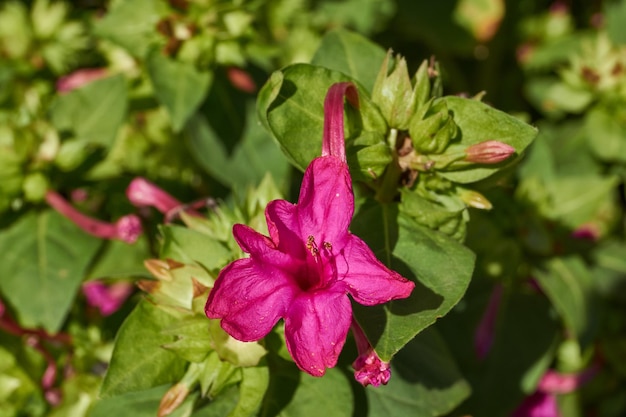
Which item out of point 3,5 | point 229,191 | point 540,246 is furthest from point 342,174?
point 3,5

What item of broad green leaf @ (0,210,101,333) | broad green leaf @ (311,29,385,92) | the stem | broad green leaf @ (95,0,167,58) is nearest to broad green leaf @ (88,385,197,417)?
broad green leaf @ (0,210,101,333)

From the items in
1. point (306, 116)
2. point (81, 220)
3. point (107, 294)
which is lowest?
point (107, 294)

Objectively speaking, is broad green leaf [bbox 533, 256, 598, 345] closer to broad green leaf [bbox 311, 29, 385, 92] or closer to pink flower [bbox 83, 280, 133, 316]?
broad green leaf [bbox 311, 29, 385, 92]

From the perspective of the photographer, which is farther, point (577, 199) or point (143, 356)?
point (577, 199)

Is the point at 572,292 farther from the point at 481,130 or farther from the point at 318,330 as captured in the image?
the point at 318,330

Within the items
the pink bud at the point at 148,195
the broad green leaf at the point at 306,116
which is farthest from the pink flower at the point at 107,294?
the broad green leaf at the point at 306,116

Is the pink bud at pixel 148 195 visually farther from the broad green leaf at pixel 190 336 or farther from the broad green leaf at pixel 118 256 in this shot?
the broad green leaf at pixel 190 336

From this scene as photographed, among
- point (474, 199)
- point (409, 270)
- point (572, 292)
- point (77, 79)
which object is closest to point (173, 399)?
point (409, 270)
